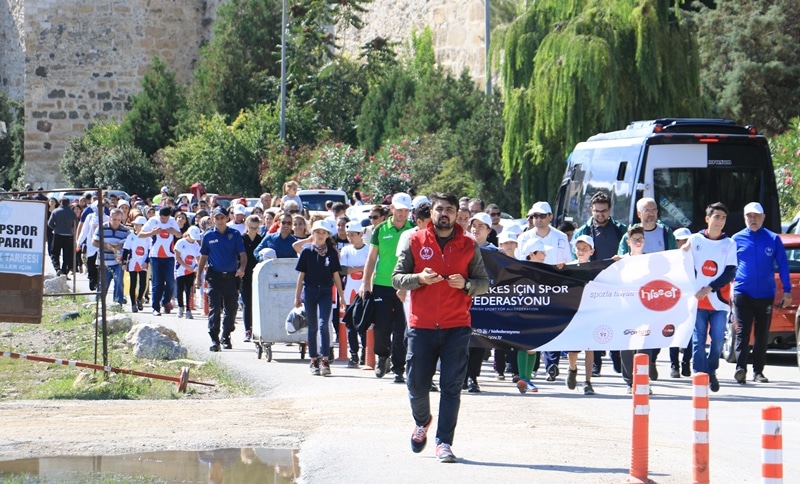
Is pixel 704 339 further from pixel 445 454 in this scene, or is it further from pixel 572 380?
pixel 445 454

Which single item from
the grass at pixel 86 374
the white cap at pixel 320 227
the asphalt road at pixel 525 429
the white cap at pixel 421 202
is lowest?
the grass at pixel 86 374

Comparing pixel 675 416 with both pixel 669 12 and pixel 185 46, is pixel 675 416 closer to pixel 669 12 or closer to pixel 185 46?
pixel 669 12

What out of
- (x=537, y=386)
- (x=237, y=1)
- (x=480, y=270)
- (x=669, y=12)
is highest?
(x=237, y=1)

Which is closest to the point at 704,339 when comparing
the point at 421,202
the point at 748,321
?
the point at 748,321

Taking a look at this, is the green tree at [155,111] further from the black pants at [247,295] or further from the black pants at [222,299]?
the black pants at [222,299]

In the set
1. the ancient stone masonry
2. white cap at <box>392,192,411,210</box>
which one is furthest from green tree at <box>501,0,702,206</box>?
the ancient stone masonry

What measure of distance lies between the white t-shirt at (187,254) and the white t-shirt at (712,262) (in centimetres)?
997

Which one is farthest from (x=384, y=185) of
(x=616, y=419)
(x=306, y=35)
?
(x=616, y=419)

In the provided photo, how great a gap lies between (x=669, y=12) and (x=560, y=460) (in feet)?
67.2

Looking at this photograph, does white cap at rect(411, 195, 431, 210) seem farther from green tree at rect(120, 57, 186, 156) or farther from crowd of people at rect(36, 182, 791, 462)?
green tree at rect(120, 57, 186, 156)

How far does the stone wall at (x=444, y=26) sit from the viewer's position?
46.8 meters

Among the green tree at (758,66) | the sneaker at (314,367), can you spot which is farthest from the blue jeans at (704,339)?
the green tree at (758,66)

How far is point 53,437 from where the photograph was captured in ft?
34.4

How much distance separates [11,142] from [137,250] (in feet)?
132
